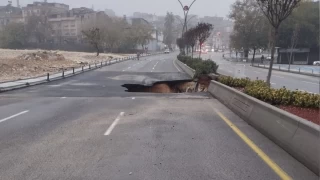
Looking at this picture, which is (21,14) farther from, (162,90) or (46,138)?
(46,138)

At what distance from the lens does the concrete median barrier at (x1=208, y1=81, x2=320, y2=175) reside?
5.41 metres

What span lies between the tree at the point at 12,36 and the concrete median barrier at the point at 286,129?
4903 inches

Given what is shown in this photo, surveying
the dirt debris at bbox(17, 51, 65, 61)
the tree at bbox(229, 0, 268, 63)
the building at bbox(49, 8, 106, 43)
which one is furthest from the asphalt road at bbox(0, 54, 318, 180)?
the building at bbox(49, 8, 106, 43)

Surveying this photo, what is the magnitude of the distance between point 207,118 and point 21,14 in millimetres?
185438

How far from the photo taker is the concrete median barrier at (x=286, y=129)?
213 inches

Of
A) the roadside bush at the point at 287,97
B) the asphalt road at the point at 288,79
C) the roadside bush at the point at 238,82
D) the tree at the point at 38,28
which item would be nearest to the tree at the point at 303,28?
the asphalt road at the point at 288,79

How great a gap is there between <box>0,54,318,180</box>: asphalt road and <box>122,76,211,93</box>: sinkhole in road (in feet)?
31.4

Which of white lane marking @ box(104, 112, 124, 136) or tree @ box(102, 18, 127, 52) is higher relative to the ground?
tree @ box(102, 18, 127, 52)

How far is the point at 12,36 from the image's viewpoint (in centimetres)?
11781

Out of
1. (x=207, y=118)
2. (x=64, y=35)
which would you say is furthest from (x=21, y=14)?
(x=207, y=118)

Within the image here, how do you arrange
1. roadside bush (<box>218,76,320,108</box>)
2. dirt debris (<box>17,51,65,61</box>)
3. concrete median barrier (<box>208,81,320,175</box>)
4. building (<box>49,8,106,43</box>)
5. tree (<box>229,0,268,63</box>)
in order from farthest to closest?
1. building (<box>49,8,106,43</box>)
2. tree (<box>229,0,268,63</box>)
3. dirt debris (<box>17,51,65,61</box>)
4. roadside bush (<box>218,76,320,108</box>)
5. concrete median barrier (<box>208,81,320,175</box>)

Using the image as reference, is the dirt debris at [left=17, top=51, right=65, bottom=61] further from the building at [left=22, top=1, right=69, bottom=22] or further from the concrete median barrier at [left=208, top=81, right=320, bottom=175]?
the building at [left=22, top=1, right=69, bottom=22]

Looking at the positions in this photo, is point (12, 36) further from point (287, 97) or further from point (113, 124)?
point (287, 97)

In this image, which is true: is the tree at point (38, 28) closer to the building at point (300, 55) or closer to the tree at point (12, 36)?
the tree at point (12, 36)
